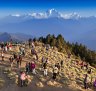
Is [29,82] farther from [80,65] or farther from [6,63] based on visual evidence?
[80,65]

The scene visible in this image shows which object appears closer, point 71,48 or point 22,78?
point 22,78

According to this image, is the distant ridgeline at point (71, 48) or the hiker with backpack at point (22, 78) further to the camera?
the distant ridgeline at point (71, 48)

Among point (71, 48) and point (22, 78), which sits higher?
point (22, 78)

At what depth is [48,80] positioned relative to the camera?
4775cm

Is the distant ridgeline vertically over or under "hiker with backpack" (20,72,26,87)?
under

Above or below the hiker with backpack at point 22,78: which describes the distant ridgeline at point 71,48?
below

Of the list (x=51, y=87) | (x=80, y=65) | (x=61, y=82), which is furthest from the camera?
(x=80, y=65)

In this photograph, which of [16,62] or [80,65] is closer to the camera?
[16,62]

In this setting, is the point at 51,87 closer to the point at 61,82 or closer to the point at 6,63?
the point at 61,82

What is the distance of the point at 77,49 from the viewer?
15262 cm

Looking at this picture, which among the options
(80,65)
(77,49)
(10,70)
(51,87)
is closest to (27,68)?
(10,70)

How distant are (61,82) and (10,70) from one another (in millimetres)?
8214

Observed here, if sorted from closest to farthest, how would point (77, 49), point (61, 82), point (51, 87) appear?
point (51, 87) < point (61, 82) < point (77, 49)

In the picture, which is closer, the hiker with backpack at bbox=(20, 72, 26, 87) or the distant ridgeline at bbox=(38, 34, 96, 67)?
the hiker with backpack at bbox=(20, 72, 26, 87)
